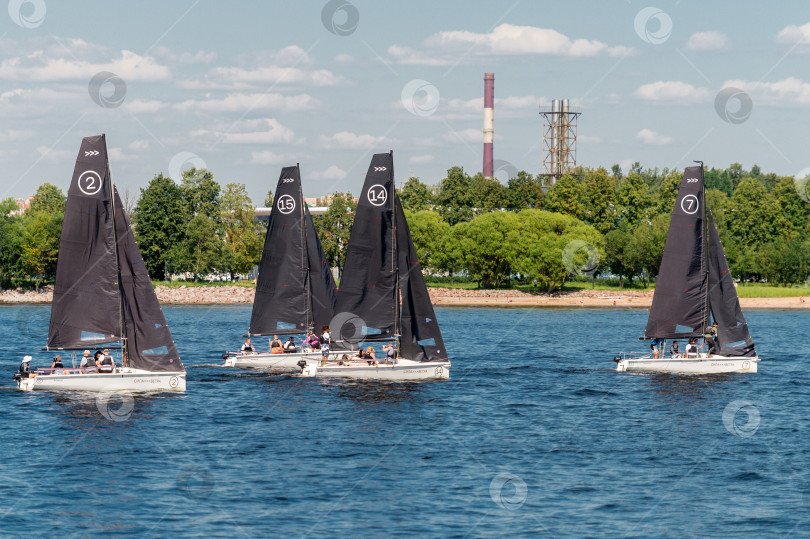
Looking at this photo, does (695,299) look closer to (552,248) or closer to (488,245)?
(552,248)

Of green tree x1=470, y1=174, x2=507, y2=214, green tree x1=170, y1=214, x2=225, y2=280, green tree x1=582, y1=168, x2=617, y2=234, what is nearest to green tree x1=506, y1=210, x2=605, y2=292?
green tree x1=582, y1=168, x2=617, y2=234

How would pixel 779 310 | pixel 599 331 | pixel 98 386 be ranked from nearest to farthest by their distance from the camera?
pixel 98 386, pixel 599 331, pixel 779 310

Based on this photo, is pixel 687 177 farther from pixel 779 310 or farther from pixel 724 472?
pixel 779 310

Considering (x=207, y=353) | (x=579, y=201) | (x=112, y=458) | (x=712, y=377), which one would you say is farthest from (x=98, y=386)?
(x=579, y=201)

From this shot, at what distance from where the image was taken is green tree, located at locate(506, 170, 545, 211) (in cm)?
17488

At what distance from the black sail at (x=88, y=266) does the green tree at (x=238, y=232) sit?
4302 inches

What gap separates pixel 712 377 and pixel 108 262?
35.5 meters

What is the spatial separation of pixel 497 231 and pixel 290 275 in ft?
299

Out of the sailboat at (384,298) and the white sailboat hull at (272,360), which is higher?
the sailboat at (384,298)

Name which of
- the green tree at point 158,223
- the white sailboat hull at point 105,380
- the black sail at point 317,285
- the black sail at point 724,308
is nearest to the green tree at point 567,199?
the green tree at point 158,223

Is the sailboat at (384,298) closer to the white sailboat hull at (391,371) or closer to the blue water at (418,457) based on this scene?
the white sailboat hull at (391,371)

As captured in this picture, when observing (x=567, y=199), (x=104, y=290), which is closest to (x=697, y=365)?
(x=104, y=290)

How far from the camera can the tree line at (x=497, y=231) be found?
148375 mm

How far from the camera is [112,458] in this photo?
3784 cm
